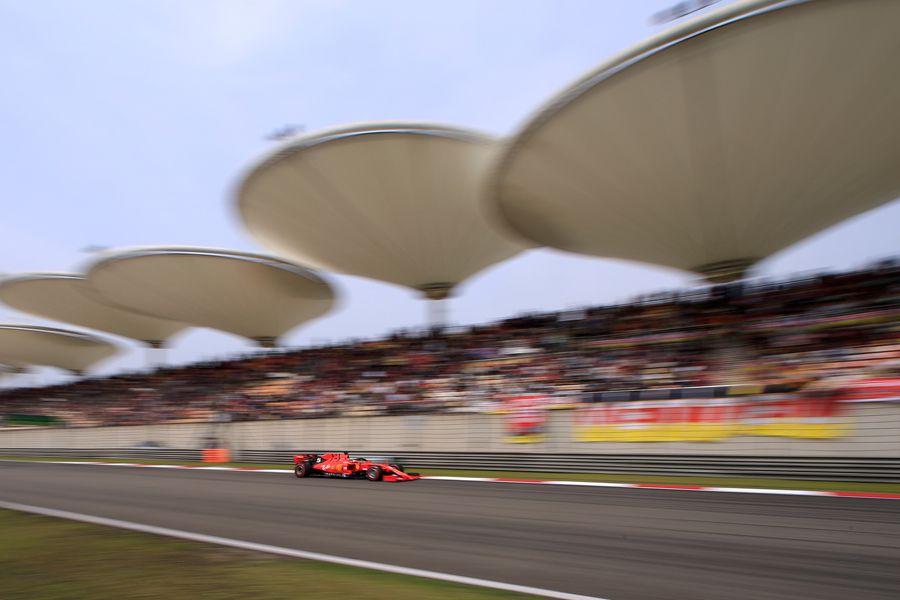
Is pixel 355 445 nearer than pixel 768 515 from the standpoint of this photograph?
No

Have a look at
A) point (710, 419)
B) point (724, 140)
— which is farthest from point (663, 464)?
point (724, 140)

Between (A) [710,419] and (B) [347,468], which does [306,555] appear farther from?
(A) [710,419]

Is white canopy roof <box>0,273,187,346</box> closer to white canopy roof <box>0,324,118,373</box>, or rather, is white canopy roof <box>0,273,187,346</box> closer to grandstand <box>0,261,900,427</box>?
white canopy roof <box>0,324,118,373</box>

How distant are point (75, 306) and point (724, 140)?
4176 cm

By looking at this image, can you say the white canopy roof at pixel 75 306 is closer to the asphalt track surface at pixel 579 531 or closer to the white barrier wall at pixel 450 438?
the white barrier wall at pixel 450 438

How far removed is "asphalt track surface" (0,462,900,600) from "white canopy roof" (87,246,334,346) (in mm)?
18589

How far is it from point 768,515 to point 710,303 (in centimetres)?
1047

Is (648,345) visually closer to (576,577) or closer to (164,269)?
(576,577)

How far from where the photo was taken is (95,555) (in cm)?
591

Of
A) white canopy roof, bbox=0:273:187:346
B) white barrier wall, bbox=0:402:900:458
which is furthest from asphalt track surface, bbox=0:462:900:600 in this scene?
white canopy roof, bbox=0:273:187:346

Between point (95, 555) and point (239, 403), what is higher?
point (239, 403)

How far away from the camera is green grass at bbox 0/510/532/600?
4.48m

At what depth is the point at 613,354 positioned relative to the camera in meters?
16.0

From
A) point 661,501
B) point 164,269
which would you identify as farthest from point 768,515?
point 164,269
